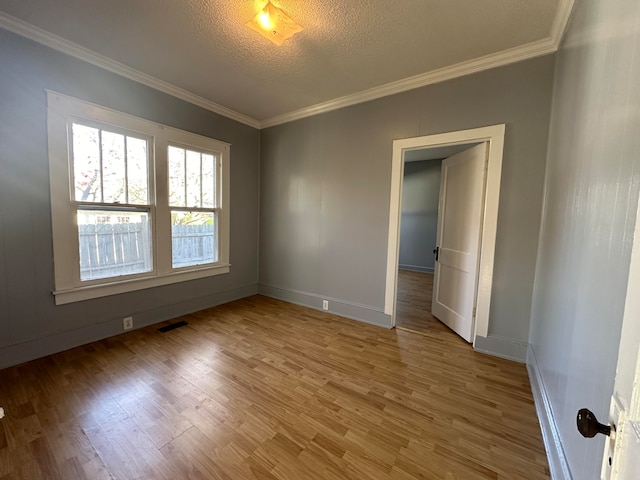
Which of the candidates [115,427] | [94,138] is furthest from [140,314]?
[94,138]

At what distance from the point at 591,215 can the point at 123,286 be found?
381 cm

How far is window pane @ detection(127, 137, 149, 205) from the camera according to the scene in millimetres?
2799

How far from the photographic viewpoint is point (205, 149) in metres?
3.47

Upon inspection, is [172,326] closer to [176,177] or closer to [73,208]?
[73,208]

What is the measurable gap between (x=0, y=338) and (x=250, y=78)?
329 cm

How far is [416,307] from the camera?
13.1 feet

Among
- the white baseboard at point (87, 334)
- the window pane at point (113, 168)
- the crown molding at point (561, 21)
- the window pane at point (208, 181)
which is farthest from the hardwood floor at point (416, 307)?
the window pane at point (113, 168)

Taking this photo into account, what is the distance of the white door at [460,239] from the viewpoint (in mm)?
2648

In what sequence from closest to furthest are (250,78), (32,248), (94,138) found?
(32,248)
(94,138)
(250,78)

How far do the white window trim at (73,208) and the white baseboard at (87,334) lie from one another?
322 mm

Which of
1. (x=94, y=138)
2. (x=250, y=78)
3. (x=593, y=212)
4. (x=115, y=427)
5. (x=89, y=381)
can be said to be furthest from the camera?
(x=250, y=78)

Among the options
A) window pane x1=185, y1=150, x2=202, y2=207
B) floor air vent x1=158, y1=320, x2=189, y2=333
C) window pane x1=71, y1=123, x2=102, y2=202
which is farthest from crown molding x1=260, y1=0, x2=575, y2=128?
floor air vent x1=158, y1=320, x2=189, y2=333

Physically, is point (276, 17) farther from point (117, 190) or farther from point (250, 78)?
point (117, 190)

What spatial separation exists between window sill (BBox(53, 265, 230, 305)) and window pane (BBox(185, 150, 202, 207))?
935 mm
